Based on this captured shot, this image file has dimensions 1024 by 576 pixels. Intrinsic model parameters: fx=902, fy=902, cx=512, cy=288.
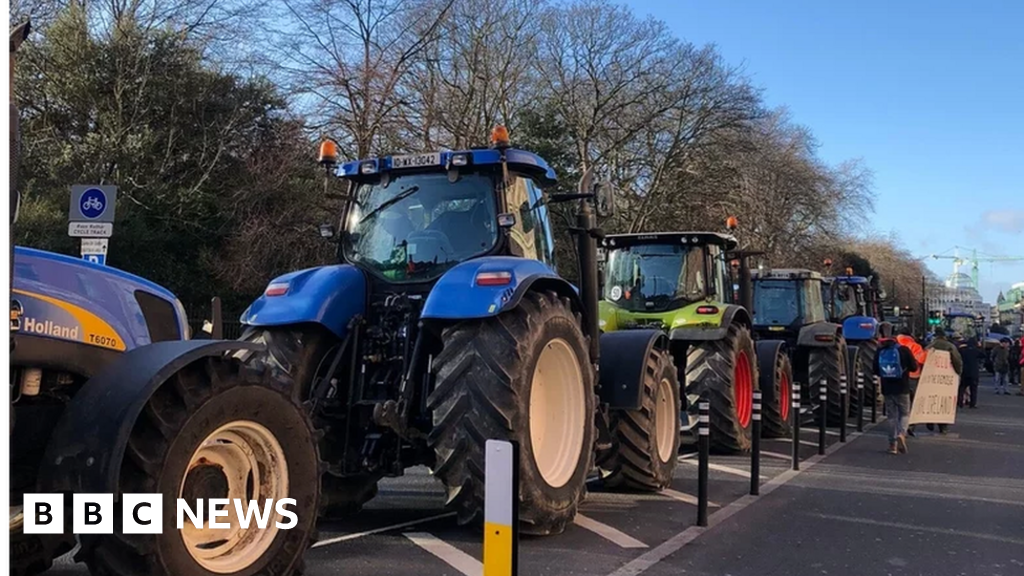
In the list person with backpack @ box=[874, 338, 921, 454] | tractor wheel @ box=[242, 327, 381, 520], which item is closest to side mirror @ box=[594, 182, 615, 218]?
tractor wheel @ box=[242, 327, 381, 520]

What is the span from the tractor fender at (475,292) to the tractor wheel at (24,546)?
8.57 ft

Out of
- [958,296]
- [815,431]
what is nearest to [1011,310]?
[958,296]

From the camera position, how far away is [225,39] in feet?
70.0

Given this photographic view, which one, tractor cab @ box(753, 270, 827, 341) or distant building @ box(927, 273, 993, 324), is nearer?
tractor cab @ box(753, 270, 827, 341)

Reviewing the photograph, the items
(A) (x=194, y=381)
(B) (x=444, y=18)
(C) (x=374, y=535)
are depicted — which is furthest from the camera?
(B) (x=444, y=18)

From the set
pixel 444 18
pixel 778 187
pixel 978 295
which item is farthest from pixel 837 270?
pixel 978 295

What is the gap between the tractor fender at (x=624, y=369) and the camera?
785 centimetres

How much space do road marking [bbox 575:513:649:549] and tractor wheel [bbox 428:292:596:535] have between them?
13.3 inches

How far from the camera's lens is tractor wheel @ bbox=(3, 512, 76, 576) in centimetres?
404

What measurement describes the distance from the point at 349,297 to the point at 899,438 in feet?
27.9

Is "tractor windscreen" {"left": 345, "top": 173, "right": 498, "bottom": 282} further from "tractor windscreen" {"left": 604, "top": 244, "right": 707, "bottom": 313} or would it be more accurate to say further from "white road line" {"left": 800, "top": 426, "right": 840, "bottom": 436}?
"white road line" {"left": 800, "top": 426, "right": 840, "bottom": 436}

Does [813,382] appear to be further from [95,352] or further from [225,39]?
[225,39]

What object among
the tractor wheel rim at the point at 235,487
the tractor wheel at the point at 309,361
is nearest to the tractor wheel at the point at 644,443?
the tractor wheel at the point at 309,361

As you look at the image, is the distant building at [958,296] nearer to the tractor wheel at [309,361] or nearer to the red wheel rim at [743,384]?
the red wheel rim at [743,384]
